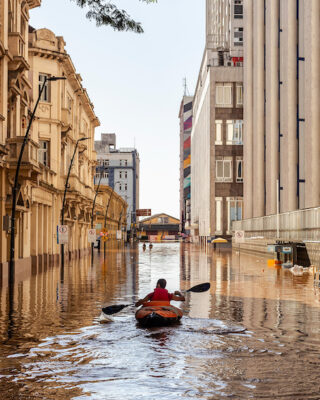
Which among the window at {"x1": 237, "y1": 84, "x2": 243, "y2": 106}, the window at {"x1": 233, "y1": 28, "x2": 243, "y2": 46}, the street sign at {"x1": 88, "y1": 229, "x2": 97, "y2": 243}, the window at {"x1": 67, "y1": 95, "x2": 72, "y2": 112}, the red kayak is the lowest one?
the red kayak

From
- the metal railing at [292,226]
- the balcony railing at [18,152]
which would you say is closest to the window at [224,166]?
the metal railing at [292,226]

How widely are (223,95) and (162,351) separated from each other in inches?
3828

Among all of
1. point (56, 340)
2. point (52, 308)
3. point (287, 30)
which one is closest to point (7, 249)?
point (52, 308)

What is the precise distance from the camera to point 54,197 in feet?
163

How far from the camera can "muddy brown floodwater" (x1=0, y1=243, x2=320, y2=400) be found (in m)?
8.87

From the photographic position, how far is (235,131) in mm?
105062

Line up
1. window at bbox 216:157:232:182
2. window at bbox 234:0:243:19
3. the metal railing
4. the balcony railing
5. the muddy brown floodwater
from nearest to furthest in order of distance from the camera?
1. the muddy brown floodwater
2. the balcony railing
3. the metal railing
4. window at bbox 216:157:232:182
5. window at bbox 234:0:243:19

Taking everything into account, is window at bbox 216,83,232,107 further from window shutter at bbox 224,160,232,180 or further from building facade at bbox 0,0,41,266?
building facade at bbox 0,0,41,266

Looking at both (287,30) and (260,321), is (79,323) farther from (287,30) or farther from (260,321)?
(287,30)

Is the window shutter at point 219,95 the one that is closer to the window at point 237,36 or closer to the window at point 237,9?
the window at point 237,36

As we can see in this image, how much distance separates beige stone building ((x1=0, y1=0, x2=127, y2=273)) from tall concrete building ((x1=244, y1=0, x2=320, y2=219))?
60.9 ft

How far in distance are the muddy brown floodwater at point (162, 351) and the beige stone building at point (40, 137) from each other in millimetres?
11595

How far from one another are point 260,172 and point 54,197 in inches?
1262

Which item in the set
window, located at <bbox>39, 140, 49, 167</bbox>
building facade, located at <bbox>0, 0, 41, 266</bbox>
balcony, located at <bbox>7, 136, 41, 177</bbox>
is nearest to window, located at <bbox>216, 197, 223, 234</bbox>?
window, located at <bbox>39, 140, 49, 167</bbox>
